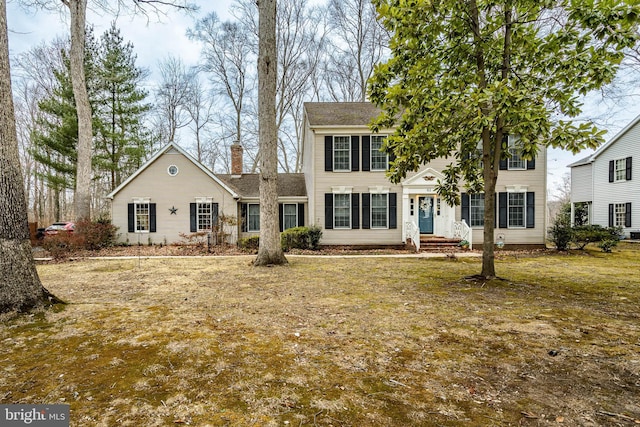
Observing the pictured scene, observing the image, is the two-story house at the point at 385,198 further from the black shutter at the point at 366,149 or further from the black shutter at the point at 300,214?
the black shutter at the point at 300,214

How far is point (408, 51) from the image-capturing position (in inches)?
242

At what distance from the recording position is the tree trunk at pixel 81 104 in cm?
1302

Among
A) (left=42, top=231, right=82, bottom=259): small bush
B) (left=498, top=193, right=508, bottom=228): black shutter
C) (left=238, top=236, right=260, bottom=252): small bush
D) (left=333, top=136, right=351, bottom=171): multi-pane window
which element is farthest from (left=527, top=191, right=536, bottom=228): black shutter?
(left=42, top=231, right=82, bottom=259): small bush

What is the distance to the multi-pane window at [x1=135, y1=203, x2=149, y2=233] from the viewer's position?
1544 cm

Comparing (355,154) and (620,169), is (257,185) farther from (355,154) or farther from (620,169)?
(620,169)

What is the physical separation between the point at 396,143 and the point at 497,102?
219cm

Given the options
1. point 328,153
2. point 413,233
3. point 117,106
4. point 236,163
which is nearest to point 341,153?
point 328,153

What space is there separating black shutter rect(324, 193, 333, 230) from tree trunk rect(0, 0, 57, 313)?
10542 millimetres

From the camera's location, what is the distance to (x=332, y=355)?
3115mm

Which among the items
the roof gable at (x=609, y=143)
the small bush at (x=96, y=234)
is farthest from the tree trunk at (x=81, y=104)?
the roof gable at (x=609, y=143)

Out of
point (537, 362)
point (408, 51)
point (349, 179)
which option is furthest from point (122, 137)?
point (537, 362)

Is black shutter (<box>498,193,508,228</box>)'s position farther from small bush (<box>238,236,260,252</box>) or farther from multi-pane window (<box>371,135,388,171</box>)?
Answer: small bush (<box>238,236,260,252</box>)

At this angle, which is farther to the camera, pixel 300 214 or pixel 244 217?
pixel 244 217

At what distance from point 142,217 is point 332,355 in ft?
50.4
